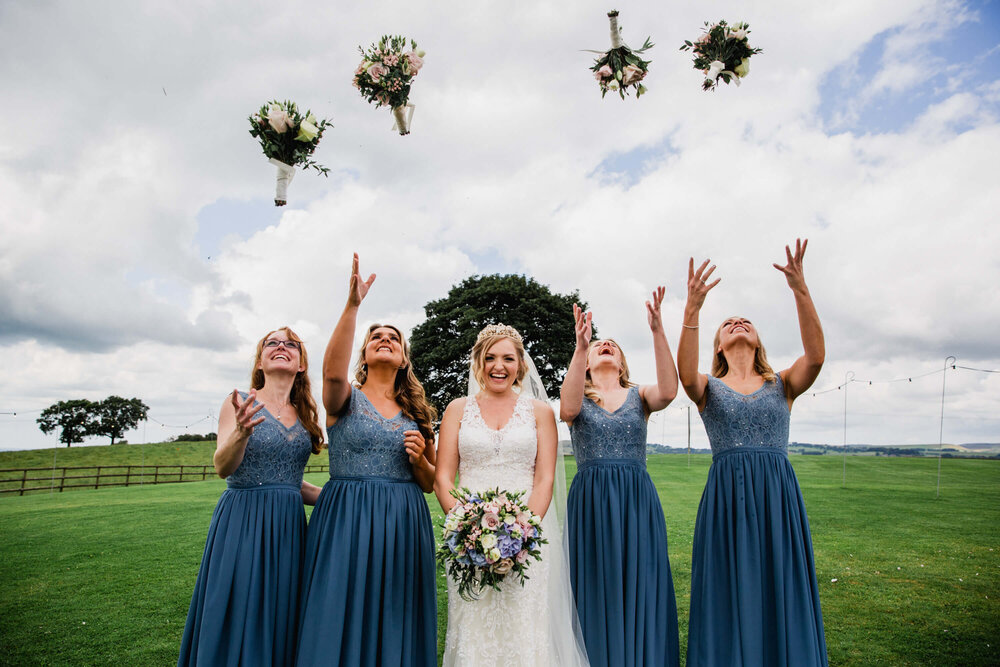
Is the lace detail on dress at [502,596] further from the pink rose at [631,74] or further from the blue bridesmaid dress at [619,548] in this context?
the pink rose at [631,74]

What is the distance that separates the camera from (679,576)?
9266 millimetres

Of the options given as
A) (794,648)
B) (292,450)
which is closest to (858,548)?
(794,648)

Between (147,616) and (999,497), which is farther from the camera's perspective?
(999,497)

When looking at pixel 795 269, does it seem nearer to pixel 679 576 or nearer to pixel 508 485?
pixel 508 485

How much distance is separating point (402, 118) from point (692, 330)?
119 inches

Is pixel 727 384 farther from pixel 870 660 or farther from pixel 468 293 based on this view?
pixel 468 293

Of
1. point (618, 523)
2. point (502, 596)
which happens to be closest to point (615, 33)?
point (618, 523)

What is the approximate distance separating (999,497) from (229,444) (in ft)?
78.7

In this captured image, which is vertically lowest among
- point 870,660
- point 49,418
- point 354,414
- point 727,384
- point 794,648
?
point 49,418

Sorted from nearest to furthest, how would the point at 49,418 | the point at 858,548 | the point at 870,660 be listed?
the point at 870,660 < the point at 858,548 < the point at 49,418

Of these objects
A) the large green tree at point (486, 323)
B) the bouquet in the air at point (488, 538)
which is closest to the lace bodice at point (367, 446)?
the bouquet in the air at point (488, 538)

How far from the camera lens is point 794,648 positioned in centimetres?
420

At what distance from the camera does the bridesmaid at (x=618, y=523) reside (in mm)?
4609

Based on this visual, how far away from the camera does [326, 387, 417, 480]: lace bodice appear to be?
14.0 ft
